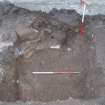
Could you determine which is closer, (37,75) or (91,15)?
(37,75)

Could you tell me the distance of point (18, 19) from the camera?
715 cm

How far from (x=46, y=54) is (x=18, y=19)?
0.83 m

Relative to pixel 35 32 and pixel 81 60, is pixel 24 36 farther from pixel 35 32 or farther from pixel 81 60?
pixel 81 60

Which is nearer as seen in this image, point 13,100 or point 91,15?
point 13,100

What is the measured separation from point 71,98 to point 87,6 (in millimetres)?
1773

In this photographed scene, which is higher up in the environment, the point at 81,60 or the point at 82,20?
the point at 82,20

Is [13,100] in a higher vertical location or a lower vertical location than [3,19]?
lower

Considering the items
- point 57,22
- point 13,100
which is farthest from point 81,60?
point 13,100

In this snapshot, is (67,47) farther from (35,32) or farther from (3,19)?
(3,19)

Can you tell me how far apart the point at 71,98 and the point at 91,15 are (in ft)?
5.25

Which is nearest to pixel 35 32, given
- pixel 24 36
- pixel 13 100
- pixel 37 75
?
pixel 24 36

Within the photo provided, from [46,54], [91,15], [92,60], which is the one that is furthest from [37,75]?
[91,15]

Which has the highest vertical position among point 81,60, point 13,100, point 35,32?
point 35,32

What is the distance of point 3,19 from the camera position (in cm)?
723
